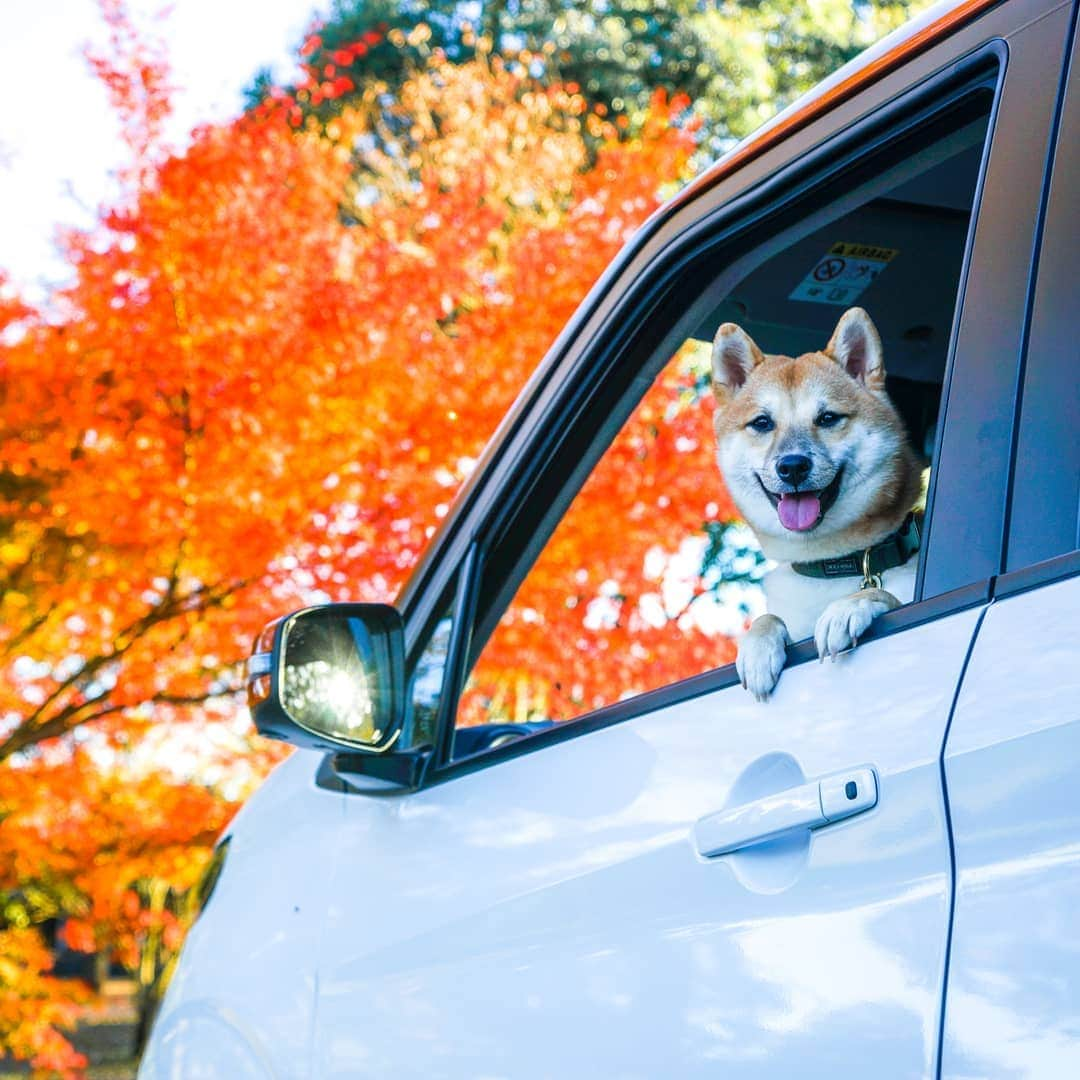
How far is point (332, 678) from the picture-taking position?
6.70 ft

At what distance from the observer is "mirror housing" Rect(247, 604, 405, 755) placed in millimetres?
1935

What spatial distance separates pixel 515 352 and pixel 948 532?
23.5 ft

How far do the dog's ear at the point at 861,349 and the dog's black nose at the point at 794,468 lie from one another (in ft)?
0.51

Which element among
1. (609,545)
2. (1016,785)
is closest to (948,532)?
(1016,785)

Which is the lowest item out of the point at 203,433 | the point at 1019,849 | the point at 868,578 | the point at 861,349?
the point at 1019,849

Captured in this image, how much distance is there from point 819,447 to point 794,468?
0.17ft

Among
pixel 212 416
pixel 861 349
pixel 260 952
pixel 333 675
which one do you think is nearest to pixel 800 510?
pixel 861 349

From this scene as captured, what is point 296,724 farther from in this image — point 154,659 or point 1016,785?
point 154,659

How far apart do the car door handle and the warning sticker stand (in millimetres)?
980

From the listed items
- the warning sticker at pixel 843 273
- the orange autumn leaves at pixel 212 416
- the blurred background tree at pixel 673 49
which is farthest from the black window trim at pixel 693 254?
the blurred background tree at pixel 673 49

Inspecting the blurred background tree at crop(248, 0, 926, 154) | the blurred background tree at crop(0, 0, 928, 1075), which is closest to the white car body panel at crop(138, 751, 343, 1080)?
the blurred background tree at crop(0, 0, 928, 1075)

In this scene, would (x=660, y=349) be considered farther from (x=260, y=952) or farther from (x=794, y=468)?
(x=260, y=952)

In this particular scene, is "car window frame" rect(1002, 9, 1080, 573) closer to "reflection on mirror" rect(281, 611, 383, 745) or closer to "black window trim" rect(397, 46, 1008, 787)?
"black window trim" rect(397, 46, 1008, 787)

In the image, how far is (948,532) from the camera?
49.5 inches
